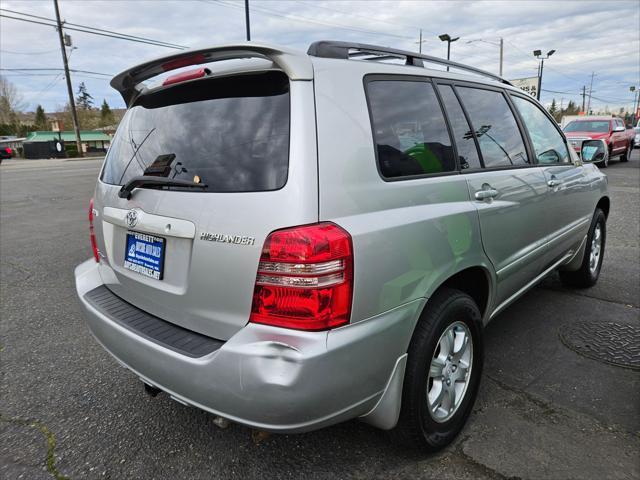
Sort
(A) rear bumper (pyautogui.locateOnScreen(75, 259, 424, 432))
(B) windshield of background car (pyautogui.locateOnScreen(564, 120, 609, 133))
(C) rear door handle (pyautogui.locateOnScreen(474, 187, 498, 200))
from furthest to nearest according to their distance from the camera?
(B) windshield of background car (pyautogui.locateOnScreen(564, 120, 609, 133))
(C) rear door handle (pyautogui.locateOnScreen(474, 187, 498, 200))
(A) rear bumper (pyautogui.locateOnScreen(75, 259, 424, 432))

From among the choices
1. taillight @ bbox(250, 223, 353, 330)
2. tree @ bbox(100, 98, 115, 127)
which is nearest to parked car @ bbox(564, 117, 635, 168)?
taillight @ bbox(250, 223, 353, 330)

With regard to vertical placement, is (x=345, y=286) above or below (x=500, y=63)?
below

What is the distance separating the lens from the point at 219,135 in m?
1.95

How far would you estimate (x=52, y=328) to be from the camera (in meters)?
3.78

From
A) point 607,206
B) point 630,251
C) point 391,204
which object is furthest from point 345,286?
point 630,251

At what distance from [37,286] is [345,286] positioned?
4392mm

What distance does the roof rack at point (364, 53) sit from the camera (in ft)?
6.45

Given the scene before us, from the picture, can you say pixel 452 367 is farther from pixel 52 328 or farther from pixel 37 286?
pixel 37 286

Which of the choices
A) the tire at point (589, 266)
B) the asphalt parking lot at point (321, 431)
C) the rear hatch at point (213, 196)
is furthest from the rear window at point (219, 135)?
the tire at point (589, 266)

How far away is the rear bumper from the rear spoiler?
39.0 inches

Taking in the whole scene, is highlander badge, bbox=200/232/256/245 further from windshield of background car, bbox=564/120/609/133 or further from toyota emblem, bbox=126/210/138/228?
windshield of background car, bbox=564/120/609/133

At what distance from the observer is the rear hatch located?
66.8 inches

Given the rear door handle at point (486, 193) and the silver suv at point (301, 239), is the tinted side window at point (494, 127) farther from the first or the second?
the rear door handle at point (486, 193)

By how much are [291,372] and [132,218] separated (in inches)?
42.2
